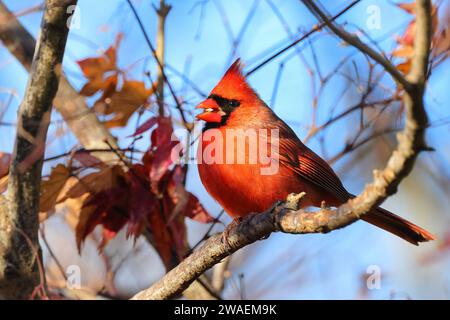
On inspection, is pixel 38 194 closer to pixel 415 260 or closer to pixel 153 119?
pixel 153 119

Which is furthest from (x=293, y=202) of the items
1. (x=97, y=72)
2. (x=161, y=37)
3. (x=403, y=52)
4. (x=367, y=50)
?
(x=161, y=37)

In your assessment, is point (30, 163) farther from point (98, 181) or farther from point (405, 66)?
point (405, 66)

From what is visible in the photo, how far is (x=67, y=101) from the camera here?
355 centimetres

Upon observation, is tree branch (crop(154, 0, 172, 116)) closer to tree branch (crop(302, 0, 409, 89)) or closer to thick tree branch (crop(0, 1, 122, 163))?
thick tree branch (crop(0, 1, 122, 163))

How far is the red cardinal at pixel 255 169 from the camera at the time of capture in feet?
9.25

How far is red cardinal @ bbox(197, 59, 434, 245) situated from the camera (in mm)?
2818

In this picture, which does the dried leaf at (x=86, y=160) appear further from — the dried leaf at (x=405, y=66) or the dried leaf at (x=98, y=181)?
the dried leaf at (x=405, y=66)

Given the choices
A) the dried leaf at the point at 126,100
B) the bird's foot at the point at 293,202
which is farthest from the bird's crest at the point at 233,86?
the bird's foot at the point at 293,202

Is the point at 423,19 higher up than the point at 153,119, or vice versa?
the point at 153,119

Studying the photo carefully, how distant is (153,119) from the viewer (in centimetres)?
278

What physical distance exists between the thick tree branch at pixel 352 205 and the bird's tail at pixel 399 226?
727 millimetres
